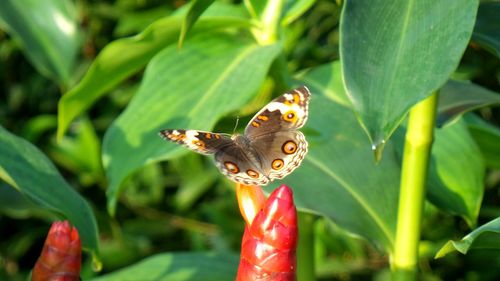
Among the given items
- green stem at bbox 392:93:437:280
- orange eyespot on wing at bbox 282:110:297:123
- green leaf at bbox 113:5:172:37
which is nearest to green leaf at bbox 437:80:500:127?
green stem at bbox 392:93:437:280

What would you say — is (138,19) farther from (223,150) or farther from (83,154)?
(223,150)

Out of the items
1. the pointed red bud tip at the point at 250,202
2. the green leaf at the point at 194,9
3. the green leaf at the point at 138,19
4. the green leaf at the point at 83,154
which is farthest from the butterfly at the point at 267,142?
the green leaf at the point at 138,19

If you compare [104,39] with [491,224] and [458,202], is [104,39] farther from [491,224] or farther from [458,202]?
[491,224]

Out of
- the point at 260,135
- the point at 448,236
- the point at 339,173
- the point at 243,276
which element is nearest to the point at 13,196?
the point at 260,135

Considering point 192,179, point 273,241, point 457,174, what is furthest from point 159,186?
point 273,241

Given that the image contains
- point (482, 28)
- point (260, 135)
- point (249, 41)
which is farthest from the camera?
point (249, 41)

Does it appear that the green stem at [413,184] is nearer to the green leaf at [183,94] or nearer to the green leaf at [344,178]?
the green leaf at [344,178]
